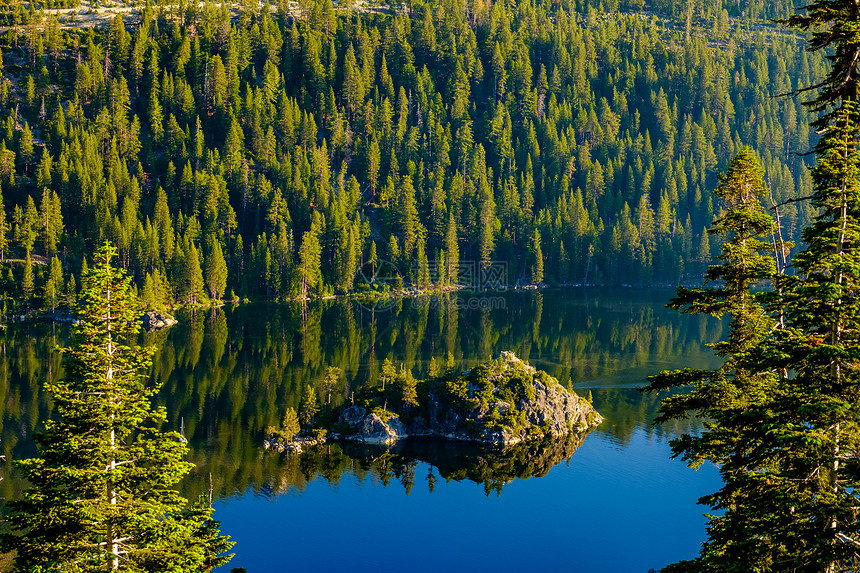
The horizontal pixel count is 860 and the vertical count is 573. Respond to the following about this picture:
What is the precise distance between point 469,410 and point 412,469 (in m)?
11.3

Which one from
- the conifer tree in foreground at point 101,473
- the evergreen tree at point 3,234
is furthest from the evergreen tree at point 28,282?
the conifer tree in foreground at point 101,473

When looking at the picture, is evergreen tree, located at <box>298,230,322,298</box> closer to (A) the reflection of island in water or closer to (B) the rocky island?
(B) the rocky island

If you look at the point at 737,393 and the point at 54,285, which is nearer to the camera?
the point at 737,393

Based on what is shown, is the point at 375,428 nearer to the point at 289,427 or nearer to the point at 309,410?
the point at 309,410

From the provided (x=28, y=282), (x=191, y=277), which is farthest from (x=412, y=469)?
(x=28, y=282)

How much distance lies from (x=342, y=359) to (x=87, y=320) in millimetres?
90819

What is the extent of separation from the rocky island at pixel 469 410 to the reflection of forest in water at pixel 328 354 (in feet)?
16.2

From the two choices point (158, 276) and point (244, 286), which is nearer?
point (158, 276)

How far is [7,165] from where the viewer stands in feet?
596

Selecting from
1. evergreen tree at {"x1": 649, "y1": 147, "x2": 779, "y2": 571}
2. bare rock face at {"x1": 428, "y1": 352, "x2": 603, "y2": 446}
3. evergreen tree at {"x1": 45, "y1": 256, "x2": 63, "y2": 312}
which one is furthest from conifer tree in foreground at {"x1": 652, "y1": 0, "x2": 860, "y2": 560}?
Answer: evergreen tree at {"x1": 45, "y1": 256, "x2": 63, "y2": 312}

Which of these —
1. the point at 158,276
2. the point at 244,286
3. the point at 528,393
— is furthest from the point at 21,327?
the point at 528,393

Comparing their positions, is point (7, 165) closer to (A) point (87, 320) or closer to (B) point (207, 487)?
(B) point (207, 487)

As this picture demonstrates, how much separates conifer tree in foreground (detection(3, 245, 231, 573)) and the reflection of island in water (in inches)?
1734

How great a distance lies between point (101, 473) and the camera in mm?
25453
